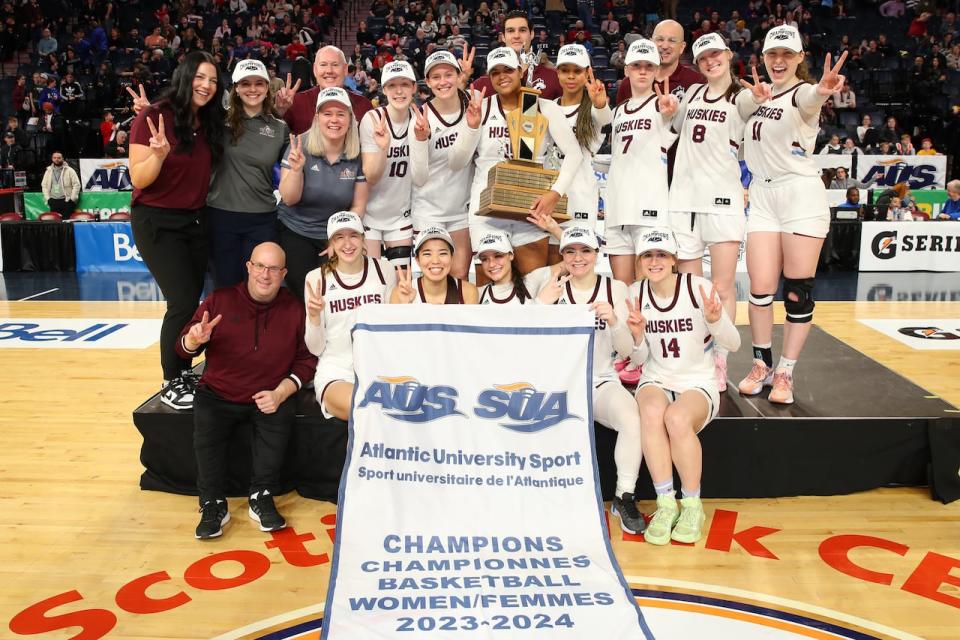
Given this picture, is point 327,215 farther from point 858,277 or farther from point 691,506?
point 858,277

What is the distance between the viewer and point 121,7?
67.6 ft

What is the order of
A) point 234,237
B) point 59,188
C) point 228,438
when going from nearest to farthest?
point 228,438
point 234,237
point 59,188

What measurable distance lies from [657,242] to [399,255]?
61.3 inches

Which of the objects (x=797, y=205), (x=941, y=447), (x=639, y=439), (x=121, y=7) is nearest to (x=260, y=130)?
(x=639, y=439)

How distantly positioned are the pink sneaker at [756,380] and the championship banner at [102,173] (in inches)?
471

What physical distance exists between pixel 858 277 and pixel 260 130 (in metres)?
9.32

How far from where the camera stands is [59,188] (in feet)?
44.1

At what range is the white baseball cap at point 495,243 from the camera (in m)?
4.22

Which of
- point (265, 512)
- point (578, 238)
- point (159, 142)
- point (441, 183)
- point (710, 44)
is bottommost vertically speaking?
point (265, 512)

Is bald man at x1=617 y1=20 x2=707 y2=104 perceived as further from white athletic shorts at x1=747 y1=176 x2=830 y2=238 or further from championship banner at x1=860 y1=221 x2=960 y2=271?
championship banner at x1=860 y1=221 x2=960 y2=271

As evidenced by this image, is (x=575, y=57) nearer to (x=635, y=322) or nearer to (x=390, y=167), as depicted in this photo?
(x=390, y=167)

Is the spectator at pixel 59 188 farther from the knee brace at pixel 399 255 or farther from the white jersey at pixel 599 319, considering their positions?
the white jersey at pixel 599 319

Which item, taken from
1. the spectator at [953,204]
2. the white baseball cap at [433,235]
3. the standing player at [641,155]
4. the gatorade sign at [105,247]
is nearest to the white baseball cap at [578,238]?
the standing player at [641,155]

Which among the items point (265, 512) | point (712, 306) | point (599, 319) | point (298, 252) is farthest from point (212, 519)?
point (712, 306)
